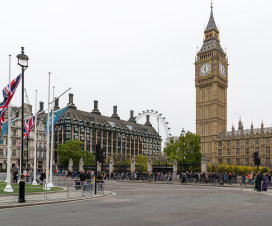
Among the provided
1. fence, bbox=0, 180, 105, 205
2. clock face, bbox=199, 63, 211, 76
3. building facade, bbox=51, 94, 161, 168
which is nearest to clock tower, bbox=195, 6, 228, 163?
clock face, bbox=199, 63, 211, 76

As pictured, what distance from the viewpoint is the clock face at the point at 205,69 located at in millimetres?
114812

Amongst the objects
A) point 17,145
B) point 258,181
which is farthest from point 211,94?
point 258,181

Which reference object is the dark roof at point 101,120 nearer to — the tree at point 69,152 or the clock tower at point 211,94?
the clock tower at point 211,94

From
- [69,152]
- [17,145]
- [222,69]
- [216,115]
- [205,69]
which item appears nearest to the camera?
[17,145]

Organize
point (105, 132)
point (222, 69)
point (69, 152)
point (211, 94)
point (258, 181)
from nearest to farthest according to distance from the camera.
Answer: point (258, 181) → point (69, 152) → point (211, 94) → point (222, 69) → point (105, 132)

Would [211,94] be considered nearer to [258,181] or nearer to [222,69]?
[222,69]

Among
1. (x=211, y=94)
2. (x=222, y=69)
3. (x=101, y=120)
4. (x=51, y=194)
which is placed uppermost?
(x=222, y=69)

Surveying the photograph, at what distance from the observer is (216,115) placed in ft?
370

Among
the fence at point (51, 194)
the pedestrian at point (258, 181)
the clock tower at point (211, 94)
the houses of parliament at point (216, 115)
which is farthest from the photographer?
the clock tower at point (211, 94)

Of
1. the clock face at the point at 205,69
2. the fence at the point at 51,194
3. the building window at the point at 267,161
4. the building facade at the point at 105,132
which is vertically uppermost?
the clock face at the point at 205,69

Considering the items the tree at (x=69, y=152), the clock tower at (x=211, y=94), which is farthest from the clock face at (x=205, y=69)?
the tree at (x=69, y=152)

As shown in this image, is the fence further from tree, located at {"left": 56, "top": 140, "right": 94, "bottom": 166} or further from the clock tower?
the clock tower

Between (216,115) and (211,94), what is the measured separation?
761 cm

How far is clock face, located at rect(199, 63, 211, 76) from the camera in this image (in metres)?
115
